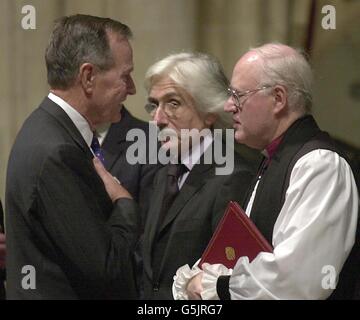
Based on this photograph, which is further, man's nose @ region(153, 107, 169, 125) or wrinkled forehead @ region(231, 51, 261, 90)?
man's nose @ region(153, 107, 169, 125)

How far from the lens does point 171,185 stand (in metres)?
4.13

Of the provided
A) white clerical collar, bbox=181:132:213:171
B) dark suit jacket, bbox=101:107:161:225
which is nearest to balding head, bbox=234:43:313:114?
white clerical collar, bbox=181:132:213:171

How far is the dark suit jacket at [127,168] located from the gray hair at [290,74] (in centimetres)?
97

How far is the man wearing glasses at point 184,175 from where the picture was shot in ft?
13.0

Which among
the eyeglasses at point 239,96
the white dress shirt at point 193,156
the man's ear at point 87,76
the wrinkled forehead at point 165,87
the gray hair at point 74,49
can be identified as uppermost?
the gray hair at point 74,49

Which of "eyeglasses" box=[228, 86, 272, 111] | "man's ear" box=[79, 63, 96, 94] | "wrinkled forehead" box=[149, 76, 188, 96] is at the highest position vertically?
"man's ear" box=[79, 63, 96, 94]

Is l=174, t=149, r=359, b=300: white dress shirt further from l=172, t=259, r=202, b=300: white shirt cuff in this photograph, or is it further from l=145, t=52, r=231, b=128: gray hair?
l=145, t=52, r=231, b=128: gray hair

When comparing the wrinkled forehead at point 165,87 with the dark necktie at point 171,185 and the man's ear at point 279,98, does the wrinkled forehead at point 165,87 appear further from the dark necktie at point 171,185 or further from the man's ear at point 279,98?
the man's ear at point 279,98

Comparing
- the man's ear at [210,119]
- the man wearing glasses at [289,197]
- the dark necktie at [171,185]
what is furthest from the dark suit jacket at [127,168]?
the man wearing glasses at [289,197]

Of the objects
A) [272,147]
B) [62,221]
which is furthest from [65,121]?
[272,147]

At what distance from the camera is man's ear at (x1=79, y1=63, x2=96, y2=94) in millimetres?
3535

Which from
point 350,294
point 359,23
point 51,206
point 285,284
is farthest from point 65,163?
point 359,23

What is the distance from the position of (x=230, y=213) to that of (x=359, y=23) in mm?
2028

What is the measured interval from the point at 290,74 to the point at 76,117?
A: 28.6 inches
